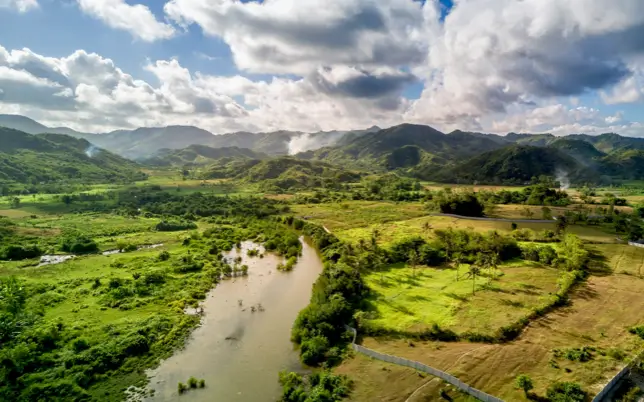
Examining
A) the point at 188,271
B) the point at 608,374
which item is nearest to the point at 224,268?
the point at 188,271

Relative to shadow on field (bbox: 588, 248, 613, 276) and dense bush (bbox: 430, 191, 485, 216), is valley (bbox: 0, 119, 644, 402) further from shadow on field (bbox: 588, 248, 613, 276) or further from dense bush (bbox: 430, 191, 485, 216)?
dense bush (bbox: 430, 191, 485, 216)

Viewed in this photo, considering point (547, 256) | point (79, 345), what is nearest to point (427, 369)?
point (79, 345)

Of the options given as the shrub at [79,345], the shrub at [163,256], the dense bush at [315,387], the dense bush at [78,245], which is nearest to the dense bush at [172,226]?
the dense bush at [78,245]

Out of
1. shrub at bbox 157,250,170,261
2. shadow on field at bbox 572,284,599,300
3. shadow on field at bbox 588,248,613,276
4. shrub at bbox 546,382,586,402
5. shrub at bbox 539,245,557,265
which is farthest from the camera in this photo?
shrub at bbox 157,250,170,261

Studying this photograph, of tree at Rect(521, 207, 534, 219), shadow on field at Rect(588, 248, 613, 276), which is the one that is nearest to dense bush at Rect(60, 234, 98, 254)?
shadow on field at Rect(588, 248, 613, 276)

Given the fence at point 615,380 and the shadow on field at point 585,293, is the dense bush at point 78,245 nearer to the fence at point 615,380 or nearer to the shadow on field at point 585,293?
the fence at point 615,380
